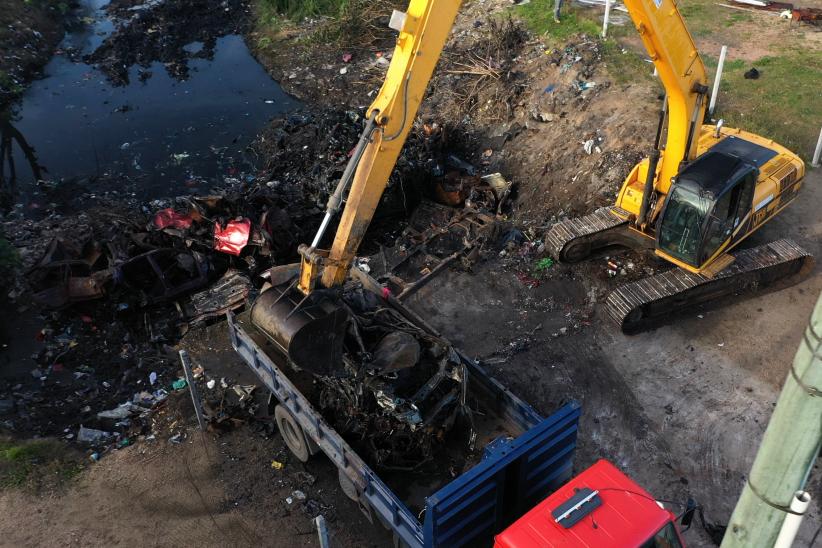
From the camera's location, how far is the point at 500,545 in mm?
4953

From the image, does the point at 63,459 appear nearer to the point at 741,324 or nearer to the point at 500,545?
the point at 500,545

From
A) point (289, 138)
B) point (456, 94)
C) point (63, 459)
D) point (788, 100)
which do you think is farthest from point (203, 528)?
point (788, 100)

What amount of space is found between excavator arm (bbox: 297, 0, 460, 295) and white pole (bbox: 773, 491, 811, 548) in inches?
170

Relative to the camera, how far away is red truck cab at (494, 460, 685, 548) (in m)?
4.82

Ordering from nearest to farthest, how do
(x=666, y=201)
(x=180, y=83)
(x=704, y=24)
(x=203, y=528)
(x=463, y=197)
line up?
(x=203, y=528) → (x=666, y=201) → (x=463, y=197) → (x=704, y=24) → (x=180, y=83)

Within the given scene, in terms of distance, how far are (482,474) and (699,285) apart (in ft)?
17.1

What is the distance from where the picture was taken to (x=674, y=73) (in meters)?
8.59

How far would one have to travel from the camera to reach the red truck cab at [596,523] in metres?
4.82

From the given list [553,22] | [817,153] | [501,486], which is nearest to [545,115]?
[553,22]

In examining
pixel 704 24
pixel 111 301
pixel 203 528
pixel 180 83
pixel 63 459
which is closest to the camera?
pixel 203 528

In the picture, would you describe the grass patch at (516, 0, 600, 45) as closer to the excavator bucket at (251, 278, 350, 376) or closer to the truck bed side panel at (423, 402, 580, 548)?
the excavator bucket at (251, 278, 350, 376)

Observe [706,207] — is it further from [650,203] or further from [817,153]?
[817,153]

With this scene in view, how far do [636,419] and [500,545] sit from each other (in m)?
4.04

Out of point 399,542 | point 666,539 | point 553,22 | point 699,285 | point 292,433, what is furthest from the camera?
point 553,22
